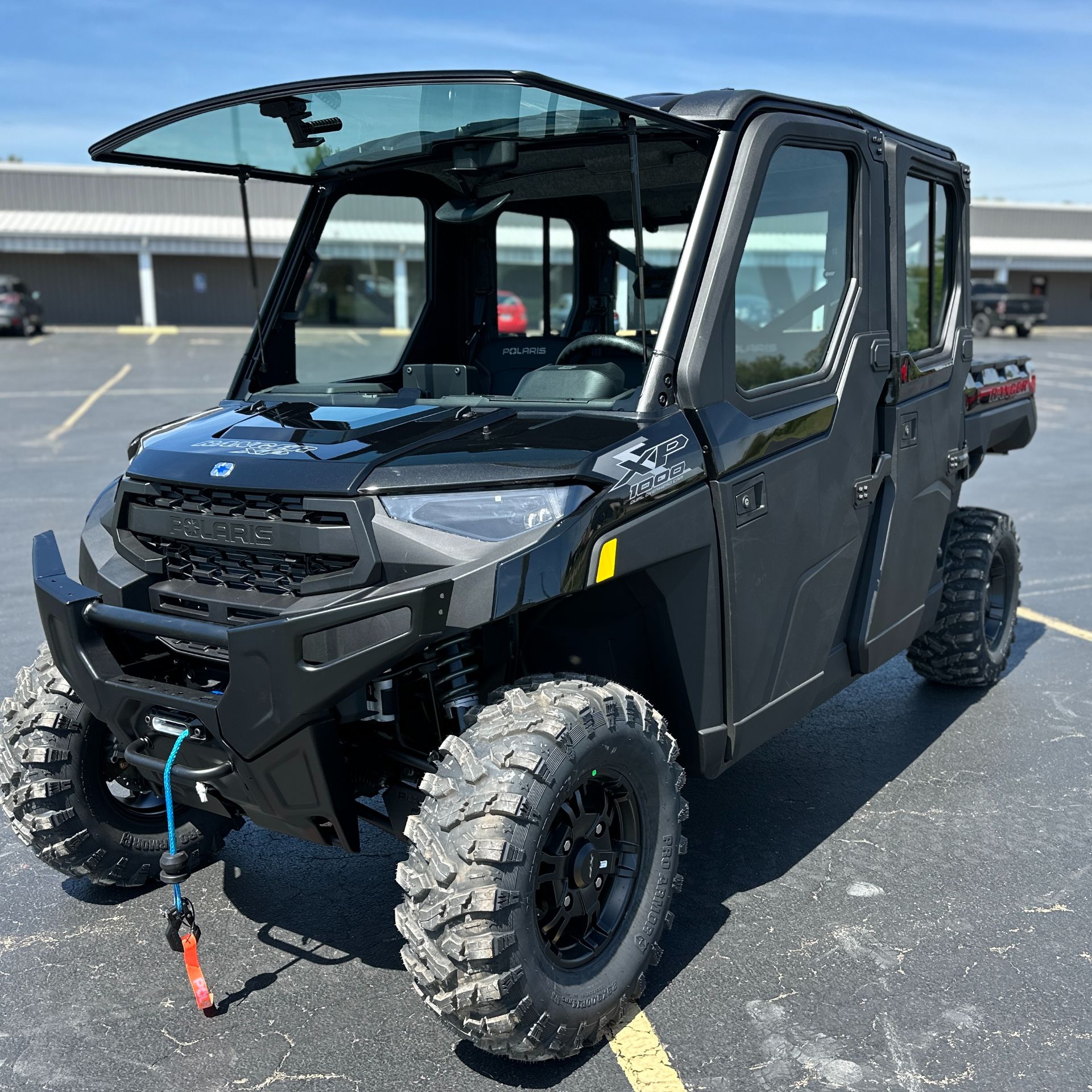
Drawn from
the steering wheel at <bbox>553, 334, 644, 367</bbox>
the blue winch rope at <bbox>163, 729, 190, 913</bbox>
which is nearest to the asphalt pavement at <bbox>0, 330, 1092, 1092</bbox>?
the blue winch rope at <bbox>163, 729, 190, 913</bbox>

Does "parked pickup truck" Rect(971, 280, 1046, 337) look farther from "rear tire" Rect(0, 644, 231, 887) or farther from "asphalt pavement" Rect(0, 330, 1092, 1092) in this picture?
"rear tire" Rect(0, 644, 231, 887)

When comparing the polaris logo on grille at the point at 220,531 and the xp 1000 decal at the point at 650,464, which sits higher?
the xp 1000 decal at the point at 650,464

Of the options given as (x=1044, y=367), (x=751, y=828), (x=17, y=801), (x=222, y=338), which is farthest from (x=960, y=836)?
(x=222, y=338)

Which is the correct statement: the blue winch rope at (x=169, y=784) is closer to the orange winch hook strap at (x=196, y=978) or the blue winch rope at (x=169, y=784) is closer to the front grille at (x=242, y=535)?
the orange winch hook strap at (x=196, y=978)

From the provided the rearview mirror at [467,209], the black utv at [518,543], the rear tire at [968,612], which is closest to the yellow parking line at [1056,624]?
the rear tire at [968,612]

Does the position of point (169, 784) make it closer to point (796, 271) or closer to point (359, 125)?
point (359, 125)

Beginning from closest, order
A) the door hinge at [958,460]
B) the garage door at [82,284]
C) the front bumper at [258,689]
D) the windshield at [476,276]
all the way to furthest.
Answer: the front bumper at [258,689] < the windshield at [476,276] < the door hinge at [958,460] < the garage door at [82,284]

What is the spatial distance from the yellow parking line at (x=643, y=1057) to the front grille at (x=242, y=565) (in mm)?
1450

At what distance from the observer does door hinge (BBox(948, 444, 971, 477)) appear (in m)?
4.68

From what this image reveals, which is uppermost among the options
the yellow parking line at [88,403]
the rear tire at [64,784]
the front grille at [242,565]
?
the front grille at [242,565]

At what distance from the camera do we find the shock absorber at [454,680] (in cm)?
297

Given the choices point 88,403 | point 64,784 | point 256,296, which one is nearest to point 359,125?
point 256,296

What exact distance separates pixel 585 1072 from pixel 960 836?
6.27 ft

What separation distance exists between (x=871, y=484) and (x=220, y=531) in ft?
7.32
